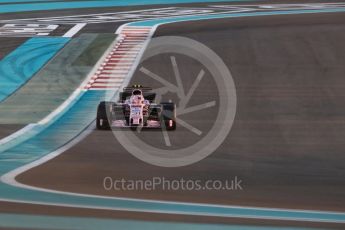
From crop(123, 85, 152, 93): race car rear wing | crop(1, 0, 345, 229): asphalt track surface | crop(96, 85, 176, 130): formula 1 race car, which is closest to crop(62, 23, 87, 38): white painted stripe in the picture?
crop(1, 0, 345, 229): asphalt track surface

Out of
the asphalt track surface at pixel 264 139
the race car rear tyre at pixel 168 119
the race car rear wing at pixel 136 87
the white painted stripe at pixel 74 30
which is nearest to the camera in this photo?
the asphalt track surface at pixel 264 139

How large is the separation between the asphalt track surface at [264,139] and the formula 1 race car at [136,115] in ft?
1.23

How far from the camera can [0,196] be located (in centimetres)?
810

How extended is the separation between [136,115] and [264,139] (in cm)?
249

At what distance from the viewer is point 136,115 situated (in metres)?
13.8

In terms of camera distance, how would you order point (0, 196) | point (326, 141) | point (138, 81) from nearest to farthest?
point (0, 196) → point (326, 141) → point (138, 81)

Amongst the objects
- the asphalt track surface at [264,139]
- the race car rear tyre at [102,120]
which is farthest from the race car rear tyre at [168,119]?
the race car rear tyre at [102,120]

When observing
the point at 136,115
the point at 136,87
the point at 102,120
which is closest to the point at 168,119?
the point at 136,115

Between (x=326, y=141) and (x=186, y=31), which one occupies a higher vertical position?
(x=186, y=31)

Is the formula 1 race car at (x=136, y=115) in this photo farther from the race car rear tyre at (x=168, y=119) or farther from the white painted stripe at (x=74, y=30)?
the white painted stripe at (x=74, y=30)

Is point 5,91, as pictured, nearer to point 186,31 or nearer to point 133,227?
point 186,31

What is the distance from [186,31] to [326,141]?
14.1 meters

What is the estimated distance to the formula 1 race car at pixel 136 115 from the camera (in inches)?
540

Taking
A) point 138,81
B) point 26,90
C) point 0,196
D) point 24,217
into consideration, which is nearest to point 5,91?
point 26,90
